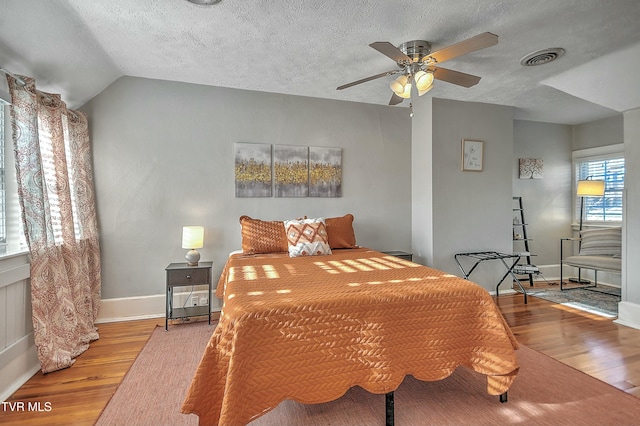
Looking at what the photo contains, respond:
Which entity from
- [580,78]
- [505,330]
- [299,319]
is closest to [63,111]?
[299,319]

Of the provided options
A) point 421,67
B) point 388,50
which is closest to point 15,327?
point 388,50

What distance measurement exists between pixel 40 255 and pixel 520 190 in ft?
19.4

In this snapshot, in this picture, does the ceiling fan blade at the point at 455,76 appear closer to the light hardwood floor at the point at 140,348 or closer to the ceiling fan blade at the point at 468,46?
the ceiling fan blade at the point at 468,46

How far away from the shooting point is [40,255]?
2.32 m

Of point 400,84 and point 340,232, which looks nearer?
point 400,84

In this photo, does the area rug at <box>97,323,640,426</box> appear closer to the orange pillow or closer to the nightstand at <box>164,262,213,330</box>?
the nightstand at <box>164,262,213,330</box>

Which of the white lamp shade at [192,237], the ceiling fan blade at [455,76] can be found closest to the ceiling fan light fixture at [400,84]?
the ceiling fan blade at [455,76]

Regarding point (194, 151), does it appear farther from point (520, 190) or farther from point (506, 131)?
point (520, 190)

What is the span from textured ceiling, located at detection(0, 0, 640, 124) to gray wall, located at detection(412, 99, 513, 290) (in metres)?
0.63

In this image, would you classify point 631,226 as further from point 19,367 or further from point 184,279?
point 19,367

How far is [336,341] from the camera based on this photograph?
168 cm

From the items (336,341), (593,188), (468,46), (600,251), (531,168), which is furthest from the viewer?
(531,168)

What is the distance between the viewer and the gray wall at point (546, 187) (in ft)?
17.1

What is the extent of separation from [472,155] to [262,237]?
287 centimetres
